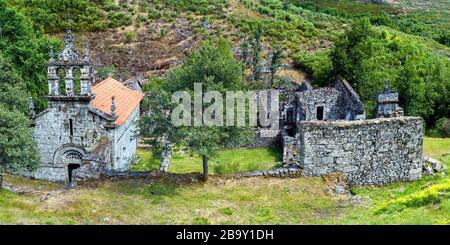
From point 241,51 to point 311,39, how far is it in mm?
11876

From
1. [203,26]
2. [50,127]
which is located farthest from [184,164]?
[203,26]

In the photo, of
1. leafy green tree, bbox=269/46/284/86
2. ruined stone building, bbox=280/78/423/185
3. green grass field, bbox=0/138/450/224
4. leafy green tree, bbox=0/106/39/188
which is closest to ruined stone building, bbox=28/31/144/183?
leafy green tree, bbox=0/106/39/188

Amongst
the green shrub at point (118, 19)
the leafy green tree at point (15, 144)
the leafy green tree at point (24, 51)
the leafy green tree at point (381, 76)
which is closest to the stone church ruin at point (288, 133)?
the leafy green tree at point (381, 76)

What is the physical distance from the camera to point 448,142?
37.0 meters

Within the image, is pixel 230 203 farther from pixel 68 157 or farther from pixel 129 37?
pixel 129 37

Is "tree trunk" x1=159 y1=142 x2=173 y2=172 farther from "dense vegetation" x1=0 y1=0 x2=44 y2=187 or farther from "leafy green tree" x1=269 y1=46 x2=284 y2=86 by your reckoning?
"leafy green tree" x1=269 y1=46 x2=284 y2=86

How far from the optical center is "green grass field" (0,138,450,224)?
22109mm

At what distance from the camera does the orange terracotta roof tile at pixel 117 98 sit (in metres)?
33.8

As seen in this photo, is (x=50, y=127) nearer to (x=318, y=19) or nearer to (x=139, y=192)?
(x=139, y=192)

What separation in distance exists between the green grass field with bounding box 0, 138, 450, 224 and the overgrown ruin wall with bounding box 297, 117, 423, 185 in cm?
68

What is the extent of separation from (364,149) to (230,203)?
26.4 feet

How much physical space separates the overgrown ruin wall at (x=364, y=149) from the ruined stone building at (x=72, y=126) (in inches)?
436

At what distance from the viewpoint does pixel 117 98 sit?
123ft

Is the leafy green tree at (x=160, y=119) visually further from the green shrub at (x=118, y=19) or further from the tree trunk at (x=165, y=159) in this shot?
the green shrub at (x=118, y=19)
